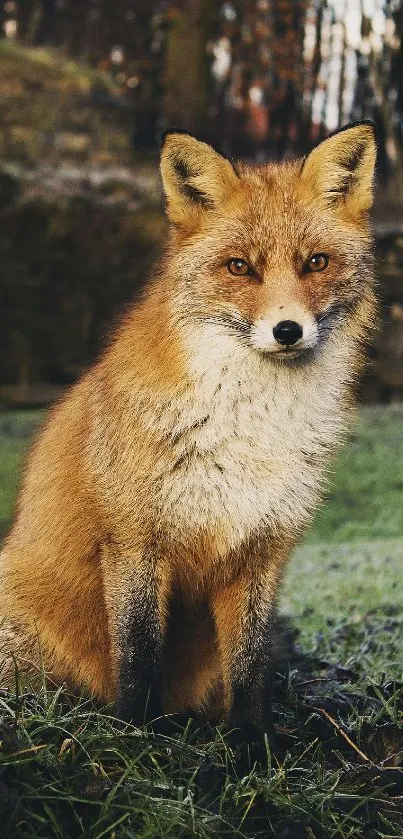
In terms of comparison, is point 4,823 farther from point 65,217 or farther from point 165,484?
point 65,217

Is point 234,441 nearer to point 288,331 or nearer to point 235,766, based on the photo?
point 288,331

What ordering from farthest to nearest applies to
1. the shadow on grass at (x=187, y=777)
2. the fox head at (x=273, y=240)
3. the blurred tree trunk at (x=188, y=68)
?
the blurred tree trunk at (x=188, y=68) → the fox head at (x=273, y=240) → the shadow on grass at (x=187, y=777)

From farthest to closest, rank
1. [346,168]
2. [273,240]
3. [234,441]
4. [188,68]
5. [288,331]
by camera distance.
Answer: [188,68] → [346,168] → [234,441] → [273,240] → [288,331]

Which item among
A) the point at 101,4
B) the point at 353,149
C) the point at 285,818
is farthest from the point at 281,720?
the point at 101,4

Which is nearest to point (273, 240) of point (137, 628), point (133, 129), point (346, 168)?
point (346, 168)

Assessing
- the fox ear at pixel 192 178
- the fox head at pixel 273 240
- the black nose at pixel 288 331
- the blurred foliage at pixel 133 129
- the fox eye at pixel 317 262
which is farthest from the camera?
the blurred foliage at pixel 133 129

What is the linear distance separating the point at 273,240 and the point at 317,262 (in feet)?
0.58

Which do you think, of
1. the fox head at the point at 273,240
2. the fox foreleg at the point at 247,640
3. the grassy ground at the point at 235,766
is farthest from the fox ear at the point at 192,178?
the fox foreleg at the point at 247,640

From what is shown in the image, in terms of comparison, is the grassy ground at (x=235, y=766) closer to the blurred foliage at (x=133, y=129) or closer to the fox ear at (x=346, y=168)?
the fox ear at (x=346, y=168)

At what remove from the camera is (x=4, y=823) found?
256cm

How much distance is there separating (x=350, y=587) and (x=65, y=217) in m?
6.73

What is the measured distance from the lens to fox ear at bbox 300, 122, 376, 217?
133 inches

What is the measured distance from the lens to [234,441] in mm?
3250

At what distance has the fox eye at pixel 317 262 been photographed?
3.19 metres
